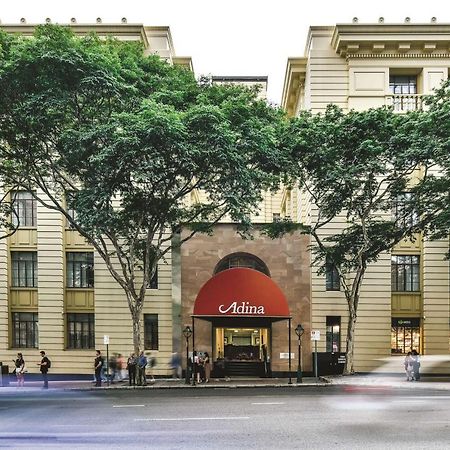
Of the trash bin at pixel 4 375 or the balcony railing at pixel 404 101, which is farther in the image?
the balcony railing at pixel 404 101

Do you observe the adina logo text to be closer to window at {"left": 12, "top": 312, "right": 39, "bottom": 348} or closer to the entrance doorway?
the entrance doorway

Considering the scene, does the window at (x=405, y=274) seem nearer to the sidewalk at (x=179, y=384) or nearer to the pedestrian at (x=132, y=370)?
the sidewalk at (x=179, y=384)

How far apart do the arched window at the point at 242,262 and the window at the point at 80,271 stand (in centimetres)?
706

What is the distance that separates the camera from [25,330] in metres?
33.6

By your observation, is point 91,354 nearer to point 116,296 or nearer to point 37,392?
point 116,296

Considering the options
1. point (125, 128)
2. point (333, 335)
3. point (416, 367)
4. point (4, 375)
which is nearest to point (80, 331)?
point (4, 375)

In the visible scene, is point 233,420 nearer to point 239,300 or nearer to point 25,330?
point 239,300

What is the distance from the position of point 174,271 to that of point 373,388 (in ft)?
42.0

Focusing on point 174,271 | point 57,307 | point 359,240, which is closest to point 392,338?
point 359,240

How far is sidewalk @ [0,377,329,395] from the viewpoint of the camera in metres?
Result: 27.9

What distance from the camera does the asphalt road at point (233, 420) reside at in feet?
44.5

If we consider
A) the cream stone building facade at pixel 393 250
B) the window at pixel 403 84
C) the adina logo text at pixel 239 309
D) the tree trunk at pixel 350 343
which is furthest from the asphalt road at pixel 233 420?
the window at pixel 403 84

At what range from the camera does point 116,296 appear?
109 ft

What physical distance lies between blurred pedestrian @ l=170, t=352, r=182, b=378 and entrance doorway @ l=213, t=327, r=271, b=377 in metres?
2.03
